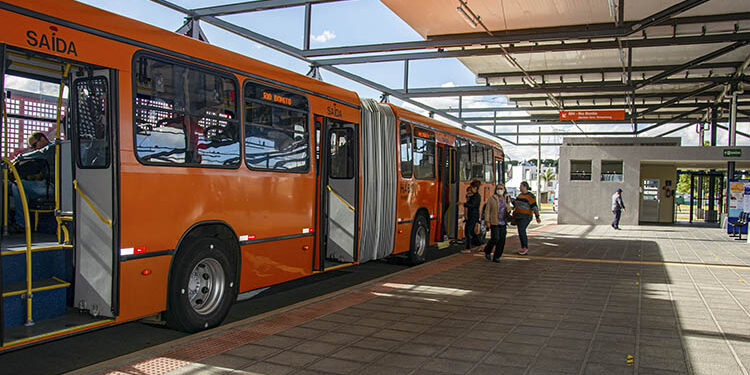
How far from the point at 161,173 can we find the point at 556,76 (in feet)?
72.5

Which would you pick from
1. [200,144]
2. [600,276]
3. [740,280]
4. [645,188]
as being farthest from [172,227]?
[645,188]

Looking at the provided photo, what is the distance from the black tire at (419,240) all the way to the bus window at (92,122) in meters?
7.27

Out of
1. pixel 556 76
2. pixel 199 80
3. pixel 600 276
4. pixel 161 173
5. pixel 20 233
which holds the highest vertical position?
pixel 556 76

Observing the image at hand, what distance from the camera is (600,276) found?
10.5m

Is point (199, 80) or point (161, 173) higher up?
point (199, 80)

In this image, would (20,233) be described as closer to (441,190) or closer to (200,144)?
(200,144)

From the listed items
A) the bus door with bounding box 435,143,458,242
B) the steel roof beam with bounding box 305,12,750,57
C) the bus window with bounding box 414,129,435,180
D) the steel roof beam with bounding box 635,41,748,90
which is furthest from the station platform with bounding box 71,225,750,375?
the steel roof beam with bounding box 635,41,748,90

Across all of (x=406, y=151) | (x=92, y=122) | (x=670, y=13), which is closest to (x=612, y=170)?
(x=670, y=13)

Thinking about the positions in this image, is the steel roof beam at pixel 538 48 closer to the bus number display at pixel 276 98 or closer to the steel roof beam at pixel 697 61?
the steel roof beam at pixel 697 61

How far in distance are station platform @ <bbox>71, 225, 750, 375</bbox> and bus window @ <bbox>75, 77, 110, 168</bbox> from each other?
5.87ft

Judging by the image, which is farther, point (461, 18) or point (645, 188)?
point (645, 188)

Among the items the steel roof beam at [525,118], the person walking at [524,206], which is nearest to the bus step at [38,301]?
the person walking at [524,206]

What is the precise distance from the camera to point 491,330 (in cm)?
626

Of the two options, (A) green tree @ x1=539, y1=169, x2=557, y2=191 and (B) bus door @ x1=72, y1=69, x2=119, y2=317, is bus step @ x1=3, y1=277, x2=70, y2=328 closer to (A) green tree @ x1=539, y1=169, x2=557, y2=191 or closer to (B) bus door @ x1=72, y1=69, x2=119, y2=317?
(B) bus door @ x1=72, y1=69, x2=119, y2=317
